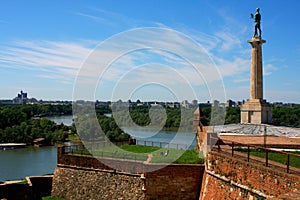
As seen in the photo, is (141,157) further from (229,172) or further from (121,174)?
(229,172)

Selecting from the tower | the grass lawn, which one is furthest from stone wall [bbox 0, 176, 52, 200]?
the tower

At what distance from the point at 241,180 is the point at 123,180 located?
22.6 feet

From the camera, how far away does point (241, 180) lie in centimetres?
1076

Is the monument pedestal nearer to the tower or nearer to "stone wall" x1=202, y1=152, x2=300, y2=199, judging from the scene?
A: the tower

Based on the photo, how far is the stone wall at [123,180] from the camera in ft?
47.9

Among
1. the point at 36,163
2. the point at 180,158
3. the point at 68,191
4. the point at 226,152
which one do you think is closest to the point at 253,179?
the point at 226,152

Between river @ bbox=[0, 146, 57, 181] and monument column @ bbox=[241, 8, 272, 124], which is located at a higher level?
monument column @ bbox=[241, 8, 272, 124]

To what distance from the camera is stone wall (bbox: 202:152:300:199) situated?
29.3 feet

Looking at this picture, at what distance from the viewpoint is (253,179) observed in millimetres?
10109

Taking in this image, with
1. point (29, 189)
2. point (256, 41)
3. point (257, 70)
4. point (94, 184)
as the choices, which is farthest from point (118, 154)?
point (256, 41)

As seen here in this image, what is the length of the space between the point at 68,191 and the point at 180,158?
23.5 ft

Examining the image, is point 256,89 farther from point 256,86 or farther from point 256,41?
point 256,41

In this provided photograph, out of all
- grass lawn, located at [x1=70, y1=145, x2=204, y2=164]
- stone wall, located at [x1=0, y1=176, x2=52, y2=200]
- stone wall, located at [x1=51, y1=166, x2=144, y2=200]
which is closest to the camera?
grass lawn, located at [x1=70, y1=145, x2=204, y2=164]

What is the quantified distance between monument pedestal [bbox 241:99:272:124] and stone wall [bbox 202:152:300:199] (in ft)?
19.2
